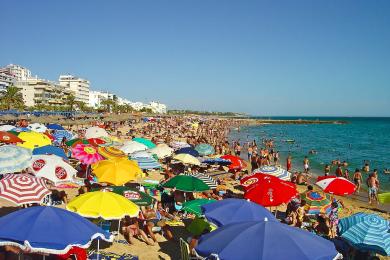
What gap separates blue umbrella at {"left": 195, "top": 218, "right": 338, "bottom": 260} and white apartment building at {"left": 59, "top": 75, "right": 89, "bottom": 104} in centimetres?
13247

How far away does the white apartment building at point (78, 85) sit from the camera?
132m

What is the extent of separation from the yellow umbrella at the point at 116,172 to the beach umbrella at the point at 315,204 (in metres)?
5.25

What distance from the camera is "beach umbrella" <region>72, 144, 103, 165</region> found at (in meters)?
13.2

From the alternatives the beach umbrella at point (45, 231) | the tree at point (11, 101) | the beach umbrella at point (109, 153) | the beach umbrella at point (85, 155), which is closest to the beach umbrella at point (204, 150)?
the beach umbrella at point (109, 153)

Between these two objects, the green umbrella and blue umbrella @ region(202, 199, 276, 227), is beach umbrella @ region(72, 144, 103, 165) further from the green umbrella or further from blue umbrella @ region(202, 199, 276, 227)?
blue umbrella @ region(202, 199, 276, 227)

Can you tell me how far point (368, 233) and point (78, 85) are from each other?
134736 mm

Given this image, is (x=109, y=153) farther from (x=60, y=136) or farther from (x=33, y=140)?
(x=60, y=136)

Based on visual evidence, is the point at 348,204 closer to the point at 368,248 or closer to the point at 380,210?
the point at 380,210

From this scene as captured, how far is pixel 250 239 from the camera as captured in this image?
14.8 ft

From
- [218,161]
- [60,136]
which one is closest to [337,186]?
[218,161]

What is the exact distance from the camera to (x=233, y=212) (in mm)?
6973

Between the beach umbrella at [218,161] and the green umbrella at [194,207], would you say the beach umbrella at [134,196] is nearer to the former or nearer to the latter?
the green umbrella at [194,207]

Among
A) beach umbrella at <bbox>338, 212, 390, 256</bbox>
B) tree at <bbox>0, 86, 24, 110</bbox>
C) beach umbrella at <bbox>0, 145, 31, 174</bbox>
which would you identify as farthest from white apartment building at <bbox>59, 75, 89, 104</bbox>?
beach umbrella at <bbox>338, 212, 390, 256</bbox>

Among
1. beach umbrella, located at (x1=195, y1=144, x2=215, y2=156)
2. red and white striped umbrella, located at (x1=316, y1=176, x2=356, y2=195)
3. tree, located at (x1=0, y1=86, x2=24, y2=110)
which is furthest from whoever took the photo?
tree, located at (x1=0, y1=86, x2=24, y2=110)
